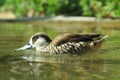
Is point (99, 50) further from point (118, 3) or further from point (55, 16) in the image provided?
point (55, 16)

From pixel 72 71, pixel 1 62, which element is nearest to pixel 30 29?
pixel 1 62

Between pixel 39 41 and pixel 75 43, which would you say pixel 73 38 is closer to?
pixel 75 43

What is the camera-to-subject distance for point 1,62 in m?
8.46

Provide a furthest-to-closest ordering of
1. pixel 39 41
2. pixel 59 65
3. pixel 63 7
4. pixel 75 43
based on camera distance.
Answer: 1. pixel 63 7
2. pixel 39 41
3. pixel 75 43
4. pixel 59 65

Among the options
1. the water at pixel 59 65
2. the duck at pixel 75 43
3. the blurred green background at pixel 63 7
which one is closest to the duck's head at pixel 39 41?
the water at pixel 59 65

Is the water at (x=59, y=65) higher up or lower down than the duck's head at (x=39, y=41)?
lower down

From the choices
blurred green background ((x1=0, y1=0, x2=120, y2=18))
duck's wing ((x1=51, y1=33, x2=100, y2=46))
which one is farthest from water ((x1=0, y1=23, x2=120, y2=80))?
blurred green background ((x1=0, y1=0, x2=120, y2=18))

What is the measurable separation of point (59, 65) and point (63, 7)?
9.26m

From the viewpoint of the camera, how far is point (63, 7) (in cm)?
1722

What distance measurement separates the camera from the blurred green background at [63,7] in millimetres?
15951

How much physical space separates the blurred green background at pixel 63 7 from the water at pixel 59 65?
16.7ft

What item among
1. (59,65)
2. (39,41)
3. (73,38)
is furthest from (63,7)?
(59,65)

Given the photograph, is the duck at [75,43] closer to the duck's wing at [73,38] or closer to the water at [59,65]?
the duck's wing at [73,38]

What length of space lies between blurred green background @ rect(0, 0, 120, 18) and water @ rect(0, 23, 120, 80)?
200 inches
